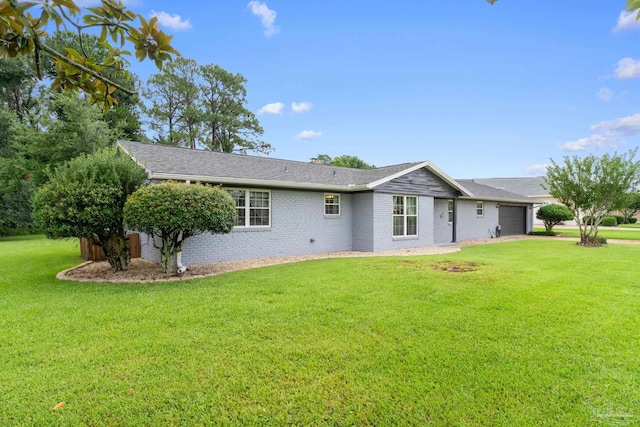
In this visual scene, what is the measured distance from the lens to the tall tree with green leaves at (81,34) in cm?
147

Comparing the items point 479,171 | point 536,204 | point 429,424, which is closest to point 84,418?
point 429,424

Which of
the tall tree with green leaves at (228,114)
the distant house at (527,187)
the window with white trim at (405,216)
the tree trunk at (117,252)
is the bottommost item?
the tree trunk at (117,252)

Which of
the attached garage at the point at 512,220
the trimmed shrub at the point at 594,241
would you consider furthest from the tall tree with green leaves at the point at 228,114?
the trimmed shrub at the point at 594,241

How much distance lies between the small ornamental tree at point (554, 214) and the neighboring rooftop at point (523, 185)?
14816 mm

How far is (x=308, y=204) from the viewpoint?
12.7m

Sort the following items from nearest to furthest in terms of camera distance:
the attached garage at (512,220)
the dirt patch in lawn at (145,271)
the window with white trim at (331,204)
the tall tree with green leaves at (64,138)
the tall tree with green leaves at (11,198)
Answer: the dirt patch in lawn at (145,271), the window with white trim at (331,204), the tall tree with green leaves at (64,138), the attached garage at (512,220), the tall tree with green leaves at (11,198)

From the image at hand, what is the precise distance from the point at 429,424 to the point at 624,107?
66.5 feet

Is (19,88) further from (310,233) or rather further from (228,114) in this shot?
(310,233)

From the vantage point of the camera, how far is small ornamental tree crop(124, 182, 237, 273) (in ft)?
24.5

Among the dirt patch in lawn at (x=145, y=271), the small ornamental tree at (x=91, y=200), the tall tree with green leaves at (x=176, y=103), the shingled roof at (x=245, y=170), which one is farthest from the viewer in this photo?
the tall tree with green leaves at (x=176, y=103)

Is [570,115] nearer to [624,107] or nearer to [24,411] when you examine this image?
[624,107]

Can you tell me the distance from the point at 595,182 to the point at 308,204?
13491mm

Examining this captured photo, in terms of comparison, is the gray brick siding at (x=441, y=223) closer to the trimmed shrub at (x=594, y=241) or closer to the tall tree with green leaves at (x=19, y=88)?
the trimmed shrub at (x=594, y=241)

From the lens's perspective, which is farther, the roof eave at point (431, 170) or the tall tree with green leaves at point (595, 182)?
the tall tree with green leaves at point (595, 182)
